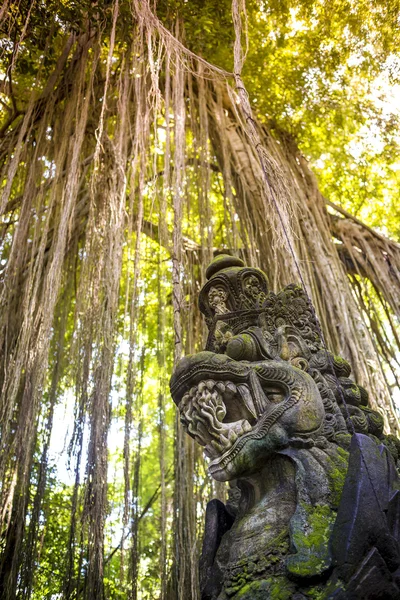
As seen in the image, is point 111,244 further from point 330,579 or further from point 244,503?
point 330,579

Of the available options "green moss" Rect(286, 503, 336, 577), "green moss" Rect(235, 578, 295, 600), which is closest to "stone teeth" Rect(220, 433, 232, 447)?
"green moss" Rect(286, 503, 336, 577)

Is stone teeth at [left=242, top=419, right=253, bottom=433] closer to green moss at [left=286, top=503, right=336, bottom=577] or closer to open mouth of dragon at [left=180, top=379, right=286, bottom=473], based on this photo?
open mouth of dragon at [left=180, top=379, right=286, bottom=473]

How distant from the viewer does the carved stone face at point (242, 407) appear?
1566 millimetres

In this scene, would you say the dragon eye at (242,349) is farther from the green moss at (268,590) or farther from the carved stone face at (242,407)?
the green moss at (268,590)

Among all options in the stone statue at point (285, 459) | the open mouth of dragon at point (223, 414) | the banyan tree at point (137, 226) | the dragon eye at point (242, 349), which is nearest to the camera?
the stone statue at point (285, 459)

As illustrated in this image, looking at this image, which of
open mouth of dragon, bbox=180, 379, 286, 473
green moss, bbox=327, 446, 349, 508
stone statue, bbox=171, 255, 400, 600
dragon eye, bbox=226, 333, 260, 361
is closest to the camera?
stone statue, bbox=171, 255, 400, 600

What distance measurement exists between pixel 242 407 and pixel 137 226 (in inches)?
60.2

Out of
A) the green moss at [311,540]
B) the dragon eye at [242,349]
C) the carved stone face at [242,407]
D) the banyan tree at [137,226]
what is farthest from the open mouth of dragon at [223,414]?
the banyan tree at [137,226]

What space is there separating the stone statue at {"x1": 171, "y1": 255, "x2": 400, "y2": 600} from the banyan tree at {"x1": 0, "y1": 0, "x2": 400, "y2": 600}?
37 cm

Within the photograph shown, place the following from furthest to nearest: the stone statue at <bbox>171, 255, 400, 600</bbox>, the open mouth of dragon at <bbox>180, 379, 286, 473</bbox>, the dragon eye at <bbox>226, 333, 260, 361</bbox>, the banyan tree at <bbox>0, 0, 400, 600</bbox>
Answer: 1. the banyan tree at <bbox>0, 0, 400, 600</bbox>
2. the dragon eye at <bbox>226, 333, 260, 361</bbox>
3. the open mouth of dragon at <bbox>180, 379, 286, 473</bbox>
4. the stone statue at <bbox>171, 255, 400, 600</bbox>

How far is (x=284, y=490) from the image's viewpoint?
1559mm

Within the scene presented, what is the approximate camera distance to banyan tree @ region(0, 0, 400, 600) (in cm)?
282

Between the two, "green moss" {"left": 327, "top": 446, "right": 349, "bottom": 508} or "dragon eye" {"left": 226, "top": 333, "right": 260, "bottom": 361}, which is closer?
"green moss" {"left": 327, "top": 446, "right": 349, "bottom": 508}

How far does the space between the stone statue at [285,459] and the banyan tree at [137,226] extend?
0.37 meters
